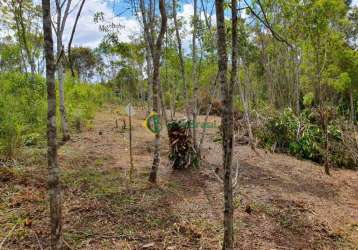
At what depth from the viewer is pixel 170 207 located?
3814mm

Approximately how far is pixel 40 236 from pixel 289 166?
5.24 m

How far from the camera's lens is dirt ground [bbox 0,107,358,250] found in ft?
9.94

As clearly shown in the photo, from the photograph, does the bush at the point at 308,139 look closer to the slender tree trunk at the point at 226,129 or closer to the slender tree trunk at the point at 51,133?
the slender tree trunk at the point at 226,129

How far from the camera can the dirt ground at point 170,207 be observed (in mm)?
3029

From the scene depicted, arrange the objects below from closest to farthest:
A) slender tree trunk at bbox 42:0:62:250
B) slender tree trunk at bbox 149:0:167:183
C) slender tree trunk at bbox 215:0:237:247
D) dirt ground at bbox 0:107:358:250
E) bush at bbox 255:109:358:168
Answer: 1. slender tree trunk at bbox 42:0:62:250
2. slender tree trunk at bbox 215:0:237:247
3. dirt ground at bbox 0:107:358:250
4. slender tree trunk at bbox 149:0:167:183
5. bush at bbox 255:109:358:168

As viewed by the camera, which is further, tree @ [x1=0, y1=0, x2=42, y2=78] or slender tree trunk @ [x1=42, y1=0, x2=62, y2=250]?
tree @ [x1=0, y1=0, x2=42, y2=78]

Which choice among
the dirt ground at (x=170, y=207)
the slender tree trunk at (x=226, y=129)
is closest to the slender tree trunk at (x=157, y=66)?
the dirt ground at (x=170, y=207)

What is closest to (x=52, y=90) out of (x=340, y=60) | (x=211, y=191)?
(x=211, y=191)

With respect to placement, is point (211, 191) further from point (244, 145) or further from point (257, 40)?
point (257, 40)

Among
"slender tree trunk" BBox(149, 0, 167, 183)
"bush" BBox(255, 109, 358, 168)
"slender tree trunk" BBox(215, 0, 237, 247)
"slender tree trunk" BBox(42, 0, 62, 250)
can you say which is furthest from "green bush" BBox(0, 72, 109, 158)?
"bush" BBox(255, 109, 358, 168)

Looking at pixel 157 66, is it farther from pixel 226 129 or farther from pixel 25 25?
pixel 25 25

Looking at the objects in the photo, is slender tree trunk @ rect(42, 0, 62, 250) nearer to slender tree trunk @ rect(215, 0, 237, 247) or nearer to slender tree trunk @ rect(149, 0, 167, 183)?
slender tree trunk @ rect(215, 0, 237, 247)

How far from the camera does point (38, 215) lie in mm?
3344

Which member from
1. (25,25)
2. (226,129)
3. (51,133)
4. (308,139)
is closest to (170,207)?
(226,129)
